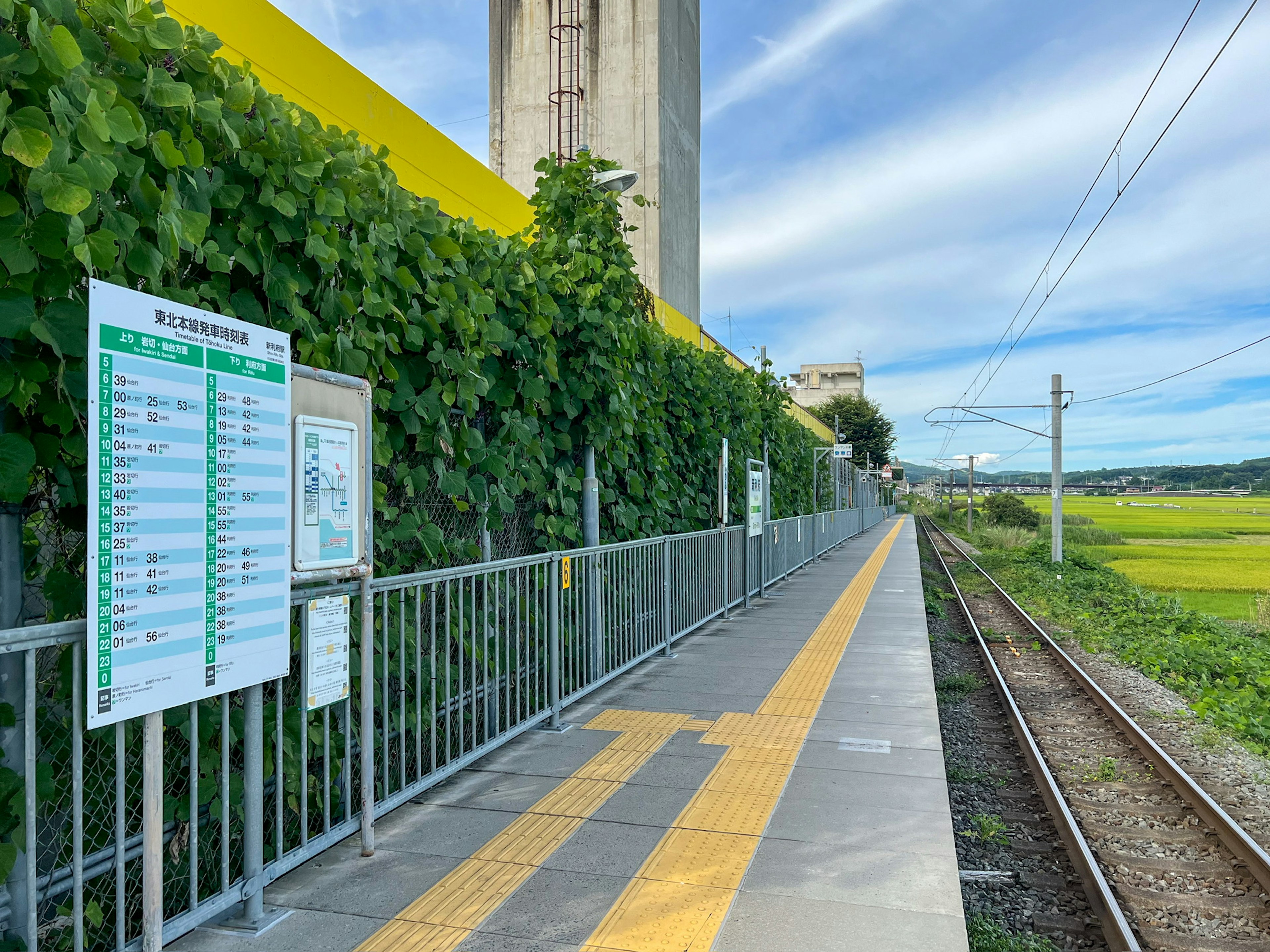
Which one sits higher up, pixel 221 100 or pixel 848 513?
pixel 221 100

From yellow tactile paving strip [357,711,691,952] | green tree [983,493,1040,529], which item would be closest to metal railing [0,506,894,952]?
yellow tactile paving strip [357,711,691,952]

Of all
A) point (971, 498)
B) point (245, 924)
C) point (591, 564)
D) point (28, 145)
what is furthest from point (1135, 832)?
point (971, 498)

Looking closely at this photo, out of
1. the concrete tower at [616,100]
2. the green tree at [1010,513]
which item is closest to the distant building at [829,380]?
the green tree at [1010,513]

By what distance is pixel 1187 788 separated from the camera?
6027 mm

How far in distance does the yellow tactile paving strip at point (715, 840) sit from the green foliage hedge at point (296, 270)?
2024 millimetres

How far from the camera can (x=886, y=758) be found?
17.5ft

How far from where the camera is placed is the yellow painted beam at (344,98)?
4879 millimetres

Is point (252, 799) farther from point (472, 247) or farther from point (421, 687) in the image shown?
point (472, 247)

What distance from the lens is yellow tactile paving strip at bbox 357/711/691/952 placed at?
10.3ft

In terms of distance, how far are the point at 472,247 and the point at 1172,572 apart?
108ft

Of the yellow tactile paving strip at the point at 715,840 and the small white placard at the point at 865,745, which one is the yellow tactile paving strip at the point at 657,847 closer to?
the yellow tactile paving strip at the point at 715,840

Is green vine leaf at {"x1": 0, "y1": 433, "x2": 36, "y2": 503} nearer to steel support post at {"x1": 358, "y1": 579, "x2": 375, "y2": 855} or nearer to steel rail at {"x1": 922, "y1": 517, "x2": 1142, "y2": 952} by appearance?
steel support post at {"x1": 358, "y1": 579, "x2": 375, "y2": 855}

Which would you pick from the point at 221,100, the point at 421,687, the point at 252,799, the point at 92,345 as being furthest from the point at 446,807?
the point at 221,100

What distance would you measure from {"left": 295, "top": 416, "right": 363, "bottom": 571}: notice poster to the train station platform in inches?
53.1
